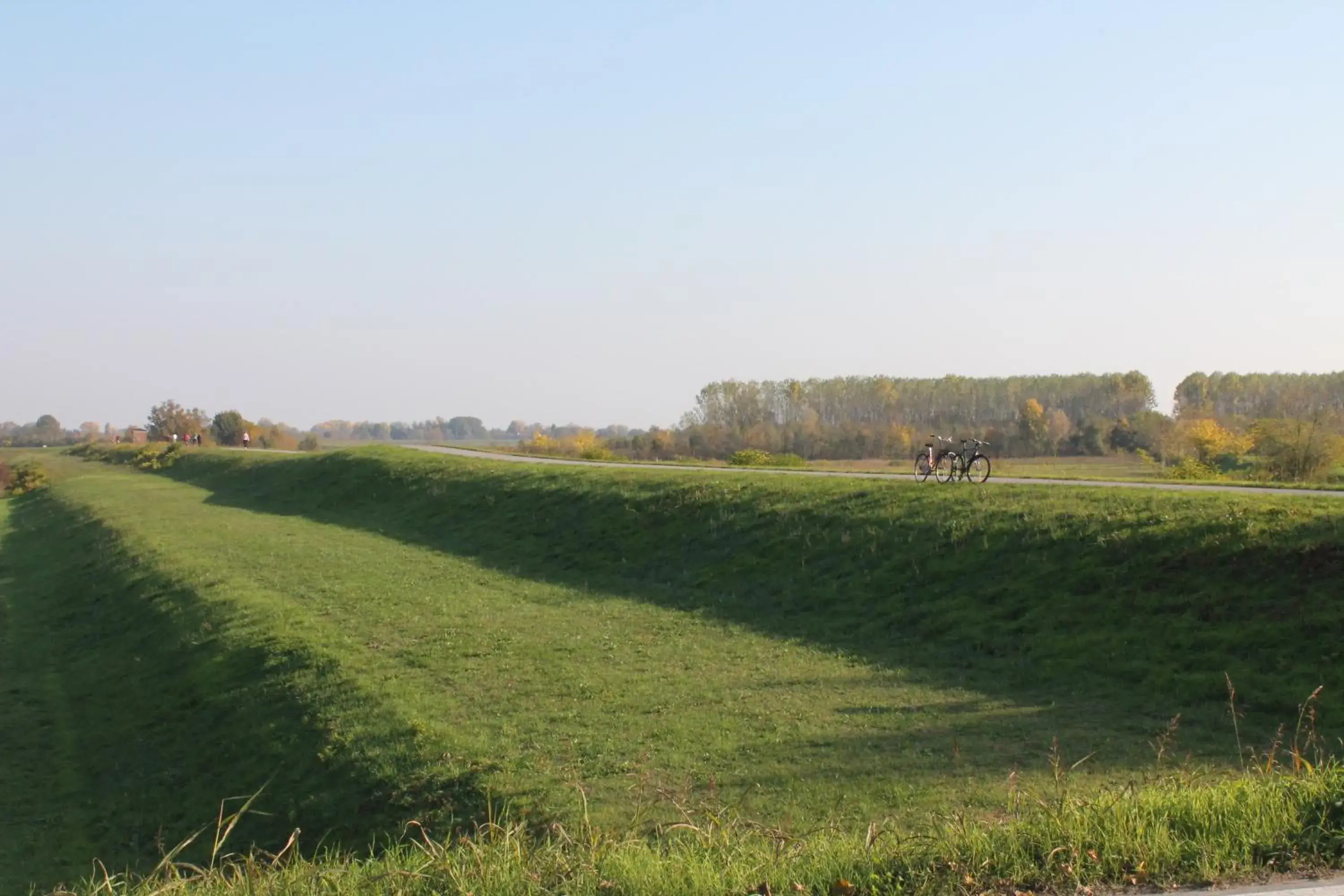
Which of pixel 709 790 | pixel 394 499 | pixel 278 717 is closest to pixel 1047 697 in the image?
pixel 709 790

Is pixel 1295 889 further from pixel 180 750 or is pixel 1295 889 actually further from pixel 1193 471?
pixel 1193 471

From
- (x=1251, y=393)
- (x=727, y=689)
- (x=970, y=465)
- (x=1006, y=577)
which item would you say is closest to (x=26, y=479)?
(x=970, y=465)

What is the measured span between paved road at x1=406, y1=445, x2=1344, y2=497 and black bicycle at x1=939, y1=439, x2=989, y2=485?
0.34 meters

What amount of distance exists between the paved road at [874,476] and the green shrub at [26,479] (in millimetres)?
38324

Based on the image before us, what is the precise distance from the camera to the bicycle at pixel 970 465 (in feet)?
85.8

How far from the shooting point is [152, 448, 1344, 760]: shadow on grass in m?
14.4

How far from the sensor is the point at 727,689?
1488cm

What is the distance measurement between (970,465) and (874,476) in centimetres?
470

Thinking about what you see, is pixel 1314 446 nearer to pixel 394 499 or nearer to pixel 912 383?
pixel 394 499

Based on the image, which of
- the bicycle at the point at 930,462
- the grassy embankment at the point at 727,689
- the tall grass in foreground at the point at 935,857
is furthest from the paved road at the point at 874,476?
the grassy embankment at the point at 727,689

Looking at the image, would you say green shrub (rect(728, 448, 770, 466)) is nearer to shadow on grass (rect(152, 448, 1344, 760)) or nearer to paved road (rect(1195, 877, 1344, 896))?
shadow on grass (rect(152, 448, 1344, 760))

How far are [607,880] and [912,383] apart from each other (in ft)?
382

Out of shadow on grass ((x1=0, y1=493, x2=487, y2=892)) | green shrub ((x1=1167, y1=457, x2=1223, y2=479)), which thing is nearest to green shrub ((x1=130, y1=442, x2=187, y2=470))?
shadow on grass ((x1=0, y1=493, x2=487, y2=892))

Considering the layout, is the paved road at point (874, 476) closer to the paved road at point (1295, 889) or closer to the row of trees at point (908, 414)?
the paved road at point (1295, 889)
